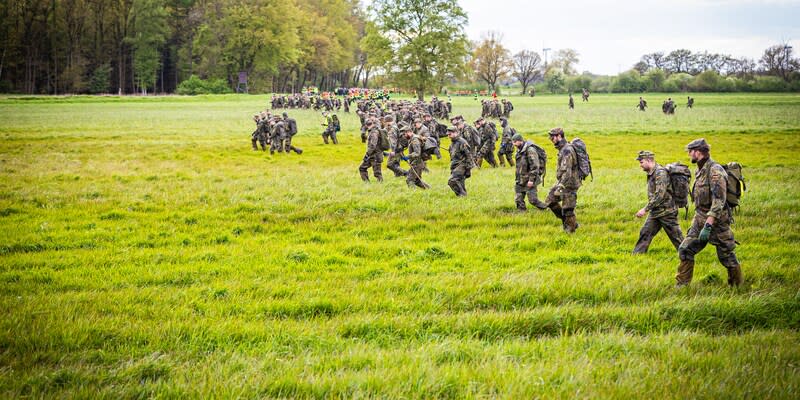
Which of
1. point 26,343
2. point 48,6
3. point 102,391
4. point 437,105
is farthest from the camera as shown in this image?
point 48,6

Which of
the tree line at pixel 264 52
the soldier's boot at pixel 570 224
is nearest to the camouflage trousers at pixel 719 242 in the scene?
the soldier's boot at pixel 570 224

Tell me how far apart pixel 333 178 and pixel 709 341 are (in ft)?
44.1

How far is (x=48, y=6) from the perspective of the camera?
184 ft

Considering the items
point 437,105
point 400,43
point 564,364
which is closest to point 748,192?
point 564,364

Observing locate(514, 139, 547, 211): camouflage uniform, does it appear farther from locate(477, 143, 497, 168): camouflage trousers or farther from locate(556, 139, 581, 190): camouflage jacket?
locate(477, 143, 497, 168): camouflage trousers

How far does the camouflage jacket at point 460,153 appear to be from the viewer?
14.1 m

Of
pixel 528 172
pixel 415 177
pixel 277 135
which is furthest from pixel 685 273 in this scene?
pixel 277 135

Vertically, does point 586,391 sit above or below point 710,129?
below

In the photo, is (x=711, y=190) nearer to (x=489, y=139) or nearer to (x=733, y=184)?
(x=733, y=184)

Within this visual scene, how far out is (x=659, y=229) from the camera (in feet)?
30.5

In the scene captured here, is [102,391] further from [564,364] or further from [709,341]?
[709,341]

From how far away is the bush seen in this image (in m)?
86.8

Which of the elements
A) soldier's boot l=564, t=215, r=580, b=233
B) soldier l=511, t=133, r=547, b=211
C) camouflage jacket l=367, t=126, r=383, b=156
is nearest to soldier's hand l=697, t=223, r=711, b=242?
soldier's boot l=564, t=215, r=580, b=233

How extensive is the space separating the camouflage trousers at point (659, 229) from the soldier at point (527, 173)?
299 cm
